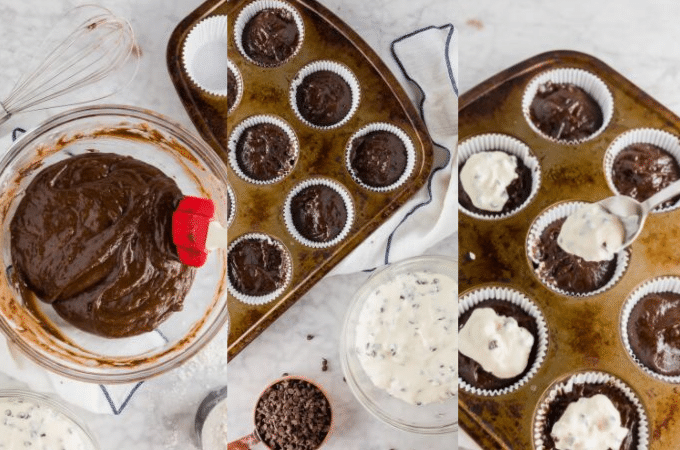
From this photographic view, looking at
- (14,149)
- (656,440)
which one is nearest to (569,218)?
(656,440)

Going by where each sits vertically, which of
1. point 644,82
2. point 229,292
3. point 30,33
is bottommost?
point 229,292

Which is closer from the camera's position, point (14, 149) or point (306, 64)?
point (14, 149)

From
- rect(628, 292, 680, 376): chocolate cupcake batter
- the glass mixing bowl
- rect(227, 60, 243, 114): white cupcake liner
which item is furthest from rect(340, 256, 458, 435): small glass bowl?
rect(227, 60, 243, 114): white cupcake liner

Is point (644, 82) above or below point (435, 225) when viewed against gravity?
above

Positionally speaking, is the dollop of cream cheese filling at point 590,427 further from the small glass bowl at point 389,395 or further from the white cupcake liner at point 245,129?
the white cupcake liner at point 245,129

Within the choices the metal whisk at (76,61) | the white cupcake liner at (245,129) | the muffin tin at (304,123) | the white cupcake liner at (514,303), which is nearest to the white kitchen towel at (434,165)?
the muffin tin at (304,123)

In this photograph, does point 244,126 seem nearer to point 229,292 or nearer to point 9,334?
point 229,292
